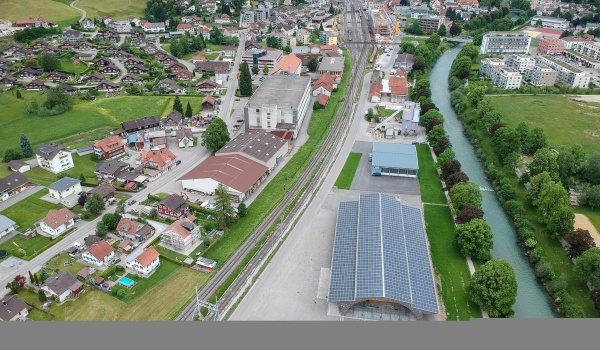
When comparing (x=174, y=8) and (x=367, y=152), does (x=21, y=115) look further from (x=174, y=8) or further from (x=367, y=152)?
(x=174, y=8)

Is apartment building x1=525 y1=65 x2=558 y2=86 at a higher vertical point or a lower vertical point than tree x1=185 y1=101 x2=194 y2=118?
higher

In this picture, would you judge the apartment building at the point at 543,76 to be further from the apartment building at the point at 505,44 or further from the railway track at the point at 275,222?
the railway track at the point at 275,222

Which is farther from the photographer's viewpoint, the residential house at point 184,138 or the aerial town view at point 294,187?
the residential house at point 184,138

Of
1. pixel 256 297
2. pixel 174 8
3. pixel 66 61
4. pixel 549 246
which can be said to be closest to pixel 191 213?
pixel 256 297

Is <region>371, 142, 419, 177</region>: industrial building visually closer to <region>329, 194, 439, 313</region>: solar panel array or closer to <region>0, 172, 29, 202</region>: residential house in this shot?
<region>329, 194, 439, 313</region>: solar panel array

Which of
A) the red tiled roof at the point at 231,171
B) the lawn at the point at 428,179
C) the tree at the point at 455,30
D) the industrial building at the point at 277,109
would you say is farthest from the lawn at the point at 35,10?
the lawn at the point at 428,179

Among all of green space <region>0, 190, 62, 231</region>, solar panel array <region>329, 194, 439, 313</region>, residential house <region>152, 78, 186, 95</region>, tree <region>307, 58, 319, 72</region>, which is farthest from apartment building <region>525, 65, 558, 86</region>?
green space <region>0, 190, 62, 231</region>
